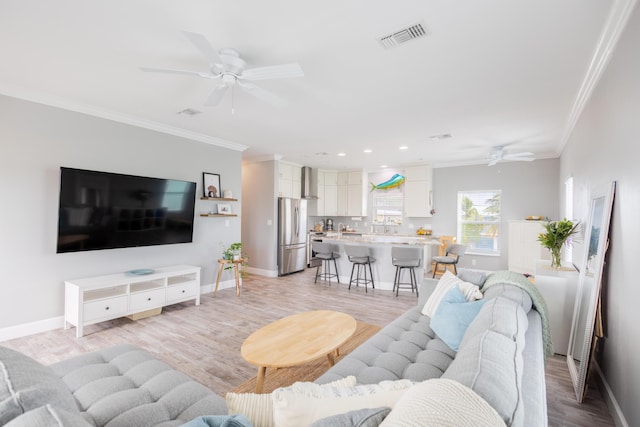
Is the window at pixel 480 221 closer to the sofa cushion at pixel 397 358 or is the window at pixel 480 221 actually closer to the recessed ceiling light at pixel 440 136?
Answer: the recessed ceiling light at pixel 440 136

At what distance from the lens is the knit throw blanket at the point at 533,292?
211 cm

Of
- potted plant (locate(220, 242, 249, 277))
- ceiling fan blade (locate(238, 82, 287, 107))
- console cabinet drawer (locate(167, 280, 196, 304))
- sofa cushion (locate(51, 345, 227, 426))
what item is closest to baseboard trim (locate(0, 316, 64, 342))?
console cabinet drawer (locate(167, 280, 196, 304))

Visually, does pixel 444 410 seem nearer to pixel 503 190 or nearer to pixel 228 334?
pixel 228 334

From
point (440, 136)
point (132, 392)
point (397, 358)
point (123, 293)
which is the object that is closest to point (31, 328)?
point (123, 293)

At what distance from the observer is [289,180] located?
7.38 m

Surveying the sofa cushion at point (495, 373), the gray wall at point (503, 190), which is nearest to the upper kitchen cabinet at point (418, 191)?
the gray wall at point (503, 190)

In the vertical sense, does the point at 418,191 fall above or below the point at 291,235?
above

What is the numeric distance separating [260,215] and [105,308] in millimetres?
3762

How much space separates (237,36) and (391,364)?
8.26ft

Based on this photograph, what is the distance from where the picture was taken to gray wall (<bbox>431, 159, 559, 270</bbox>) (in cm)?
646

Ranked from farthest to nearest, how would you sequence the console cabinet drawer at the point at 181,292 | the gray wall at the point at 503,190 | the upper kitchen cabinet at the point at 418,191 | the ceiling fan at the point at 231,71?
the upper kitchen cabinet at the point at 418,191 → the gray wall at the point at 503,190 → the console cabinet drawer at the point at 181,292 → the ceiling fan at the point at 231,71

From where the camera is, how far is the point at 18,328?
3.35m

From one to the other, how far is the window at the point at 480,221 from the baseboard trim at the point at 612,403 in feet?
15.8

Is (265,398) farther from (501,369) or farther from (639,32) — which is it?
(639,32)
